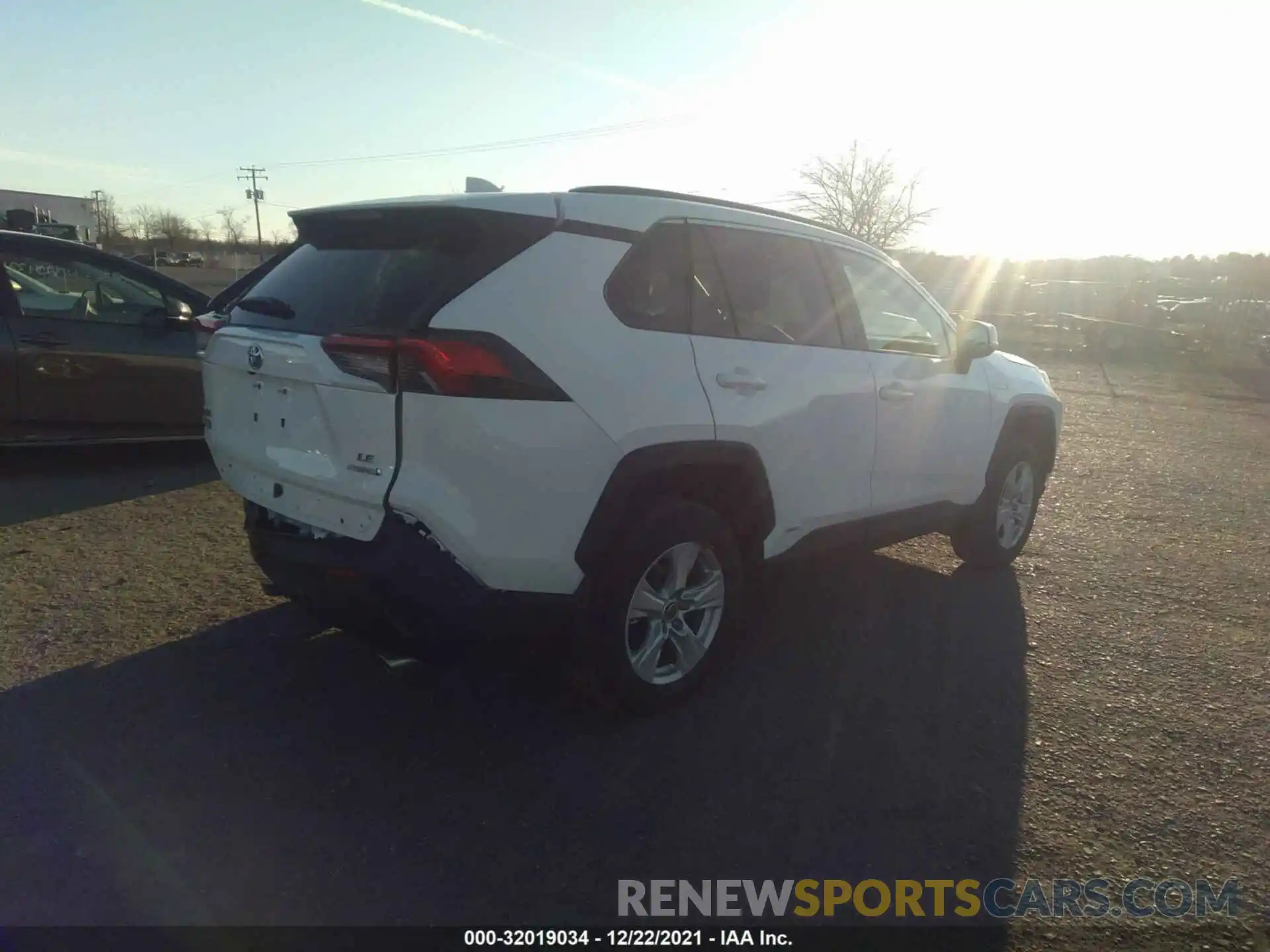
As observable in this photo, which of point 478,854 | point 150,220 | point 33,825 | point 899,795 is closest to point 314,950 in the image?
point 478,854

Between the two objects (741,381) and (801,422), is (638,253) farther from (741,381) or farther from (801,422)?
(801,422)

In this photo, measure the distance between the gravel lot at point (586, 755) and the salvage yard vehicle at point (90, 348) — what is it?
151 cm

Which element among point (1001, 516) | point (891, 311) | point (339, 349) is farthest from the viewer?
point (1001, 516)

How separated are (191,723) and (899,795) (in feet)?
8.19

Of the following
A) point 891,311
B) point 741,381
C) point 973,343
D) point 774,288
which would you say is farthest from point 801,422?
point 973,343

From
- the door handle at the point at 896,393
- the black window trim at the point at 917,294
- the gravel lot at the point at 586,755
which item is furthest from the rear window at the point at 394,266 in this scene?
the door handle at the point at 896,393

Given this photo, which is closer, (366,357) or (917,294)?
(366,357)

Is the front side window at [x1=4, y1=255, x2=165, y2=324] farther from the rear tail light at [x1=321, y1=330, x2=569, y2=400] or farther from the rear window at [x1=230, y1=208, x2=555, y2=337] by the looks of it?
the rear tail light at [x1=321, y1=330, x2=569, y2=400]

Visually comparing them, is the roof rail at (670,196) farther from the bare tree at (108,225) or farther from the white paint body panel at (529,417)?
the bare tree at (108,225)

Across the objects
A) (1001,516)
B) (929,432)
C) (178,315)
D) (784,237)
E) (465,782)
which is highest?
(784,237)

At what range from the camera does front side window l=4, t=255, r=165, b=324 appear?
20.9ft

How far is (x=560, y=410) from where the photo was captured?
9.44 ft

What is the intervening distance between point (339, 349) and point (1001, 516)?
13.3ft

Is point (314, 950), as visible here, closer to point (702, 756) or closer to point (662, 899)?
point (662, 899)
